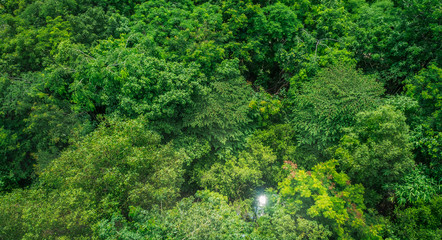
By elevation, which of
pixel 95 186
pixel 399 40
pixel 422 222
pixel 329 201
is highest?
pixel 399 40

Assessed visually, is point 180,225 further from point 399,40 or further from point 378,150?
point 399,40

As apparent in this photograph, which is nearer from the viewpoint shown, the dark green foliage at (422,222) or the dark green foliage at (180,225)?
the dark green foliage at (180,225)

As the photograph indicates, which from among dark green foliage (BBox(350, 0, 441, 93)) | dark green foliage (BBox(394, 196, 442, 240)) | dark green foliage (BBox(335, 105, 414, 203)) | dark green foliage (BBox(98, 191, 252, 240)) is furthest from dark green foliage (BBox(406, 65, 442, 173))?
dark green foliage (BBox(98, 191, 252, 240))

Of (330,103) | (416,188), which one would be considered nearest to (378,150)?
(416,188)

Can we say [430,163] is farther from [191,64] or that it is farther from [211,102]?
[191,64]

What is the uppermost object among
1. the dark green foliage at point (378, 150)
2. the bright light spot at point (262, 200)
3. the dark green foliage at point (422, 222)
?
the dark green foliage at point (378, 150)

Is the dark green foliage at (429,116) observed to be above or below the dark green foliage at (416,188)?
above

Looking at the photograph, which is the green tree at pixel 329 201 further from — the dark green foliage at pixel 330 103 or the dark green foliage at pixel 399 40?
the dark green foliage at pixel 399 40

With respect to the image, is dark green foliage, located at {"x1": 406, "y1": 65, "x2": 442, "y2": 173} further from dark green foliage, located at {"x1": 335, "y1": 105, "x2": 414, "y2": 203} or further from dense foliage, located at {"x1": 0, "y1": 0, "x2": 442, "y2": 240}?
dark green foliage, located at {"x1": 335, "y1": 105, "x2": 414, "y2": 203}

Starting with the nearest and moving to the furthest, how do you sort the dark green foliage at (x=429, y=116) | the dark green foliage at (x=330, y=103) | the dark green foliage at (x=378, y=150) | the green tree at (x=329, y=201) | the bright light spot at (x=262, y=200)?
the green tree at (x=329, y=201) → the dark green foliage at (x=378, y=150) → the dark green foliage at (x=429, y=116) → the bright light spot at (x=262, y=200) → the dark green foliage at (x=330, y=103)

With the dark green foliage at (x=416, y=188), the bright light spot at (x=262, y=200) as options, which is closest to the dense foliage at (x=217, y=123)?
the dark green foliage at (x=416, y=188)
